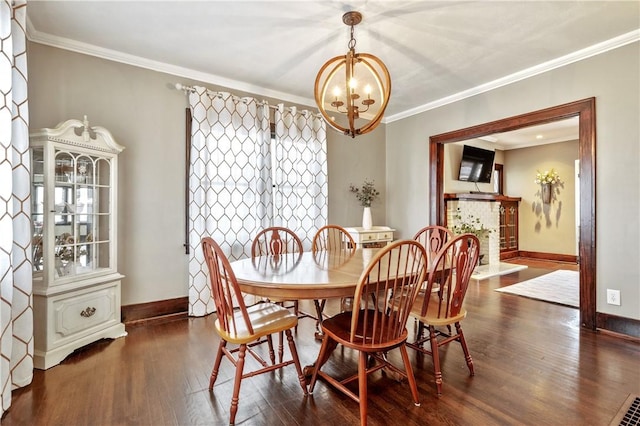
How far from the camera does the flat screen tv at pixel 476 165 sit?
233 inches

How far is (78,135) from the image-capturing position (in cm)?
250

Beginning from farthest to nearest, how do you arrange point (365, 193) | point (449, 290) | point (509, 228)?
1. point (509, 228)
2. point (365, 193)
3. point (449, 290)

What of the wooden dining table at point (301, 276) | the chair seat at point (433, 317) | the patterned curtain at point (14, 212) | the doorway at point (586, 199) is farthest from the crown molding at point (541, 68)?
the patterned curtain at point (14, 212)

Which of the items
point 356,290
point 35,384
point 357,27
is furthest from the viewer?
point 357,27

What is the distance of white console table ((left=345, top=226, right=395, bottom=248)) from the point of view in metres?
4.17

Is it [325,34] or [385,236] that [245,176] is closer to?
[325,34]

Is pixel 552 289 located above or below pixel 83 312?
below

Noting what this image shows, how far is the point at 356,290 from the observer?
1529 mm

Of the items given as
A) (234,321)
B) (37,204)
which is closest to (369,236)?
(234,321)

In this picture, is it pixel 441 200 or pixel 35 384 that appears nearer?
pixel 35 384

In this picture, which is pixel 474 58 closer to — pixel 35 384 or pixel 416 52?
pixel 416 52

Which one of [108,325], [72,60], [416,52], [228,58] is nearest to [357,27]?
[416,52]

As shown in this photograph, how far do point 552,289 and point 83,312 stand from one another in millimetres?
5280

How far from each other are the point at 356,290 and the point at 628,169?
2843 mm
